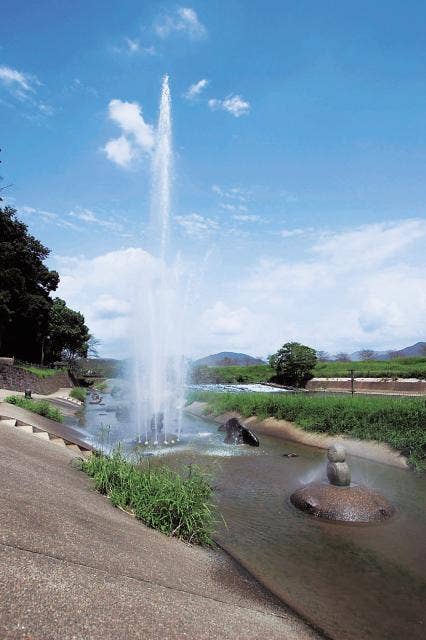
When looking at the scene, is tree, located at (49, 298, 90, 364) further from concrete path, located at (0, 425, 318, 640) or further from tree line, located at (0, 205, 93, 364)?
concrete path, located at (0, 425, 318, 640)

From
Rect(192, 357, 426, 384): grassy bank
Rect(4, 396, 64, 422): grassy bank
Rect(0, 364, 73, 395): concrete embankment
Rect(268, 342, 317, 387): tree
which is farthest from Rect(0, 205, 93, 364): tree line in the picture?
Rect(268, 342, 317, 387): tree

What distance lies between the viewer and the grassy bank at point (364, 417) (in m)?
16.3

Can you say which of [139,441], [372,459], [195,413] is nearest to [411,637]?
[372,459]

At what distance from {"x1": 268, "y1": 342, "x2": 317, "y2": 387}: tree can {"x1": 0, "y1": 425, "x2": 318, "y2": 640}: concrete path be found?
2464 inches

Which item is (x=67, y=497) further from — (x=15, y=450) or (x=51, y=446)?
(x=51, y=446)

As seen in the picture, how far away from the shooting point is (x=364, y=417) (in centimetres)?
1911

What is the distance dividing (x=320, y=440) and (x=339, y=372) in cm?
5343

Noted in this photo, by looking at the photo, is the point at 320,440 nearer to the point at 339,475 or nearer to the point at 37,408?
the point at 339,475

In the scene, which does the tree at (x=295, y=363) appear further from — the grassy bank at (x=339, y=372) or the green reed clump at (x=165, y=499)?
the green reed clump at (x=165, y=499)

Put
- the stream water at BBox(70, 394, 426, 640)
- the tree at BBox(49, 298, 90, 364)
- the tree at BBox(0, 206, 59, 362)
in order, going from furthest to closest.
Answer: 1. the tree at BBox(49, 298, 90, 364)
2. the tree at BBox(0, 206, 59, 362)
3. the stream water at BBox(70, 394, 426, 640)

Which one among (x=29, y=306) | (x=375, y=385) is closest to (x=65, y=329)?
(x=29, y=306)

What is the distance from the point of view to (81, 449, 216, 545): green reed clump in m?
7.96

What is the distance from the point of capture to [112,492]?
8.87 m

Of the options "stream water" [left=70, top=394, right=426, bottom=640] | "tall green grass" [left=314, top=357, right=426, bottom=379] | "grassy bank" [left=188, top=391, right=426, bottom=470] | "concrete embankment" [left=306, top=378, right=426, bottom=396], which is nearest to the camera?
"stream water" [left=70, top=394, right=426, bottom=640]
